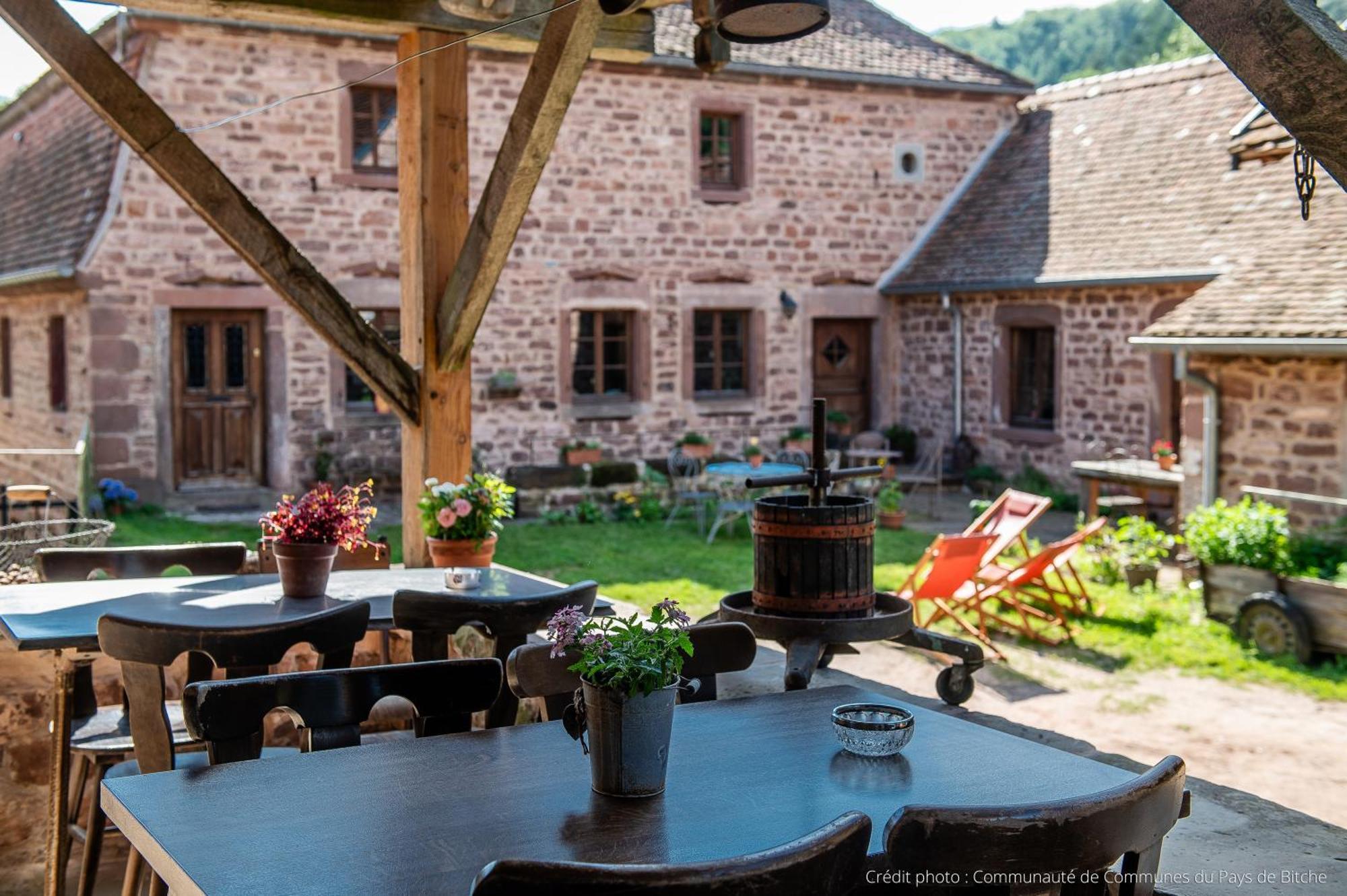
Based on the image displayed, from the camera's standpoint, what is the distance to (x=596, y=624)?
2607 mm

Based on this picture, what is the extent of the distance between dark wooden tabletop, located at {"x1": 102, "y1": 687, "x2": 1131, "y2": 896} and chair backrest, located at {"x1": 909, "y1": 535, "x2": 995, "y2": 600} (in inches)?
211

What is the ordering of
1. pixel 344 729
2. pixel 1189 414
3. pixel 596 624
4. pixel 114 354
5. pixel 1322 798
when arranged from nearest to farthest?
pixel 596 624
pixel 344 729
pixel 1322 798
pixel 1189 414
pixel 114 354

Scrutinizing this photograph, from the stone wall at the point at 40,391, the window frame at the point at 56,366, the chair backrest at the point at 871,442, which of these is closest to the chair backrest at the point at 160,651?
the stone wall at the point at 40,391

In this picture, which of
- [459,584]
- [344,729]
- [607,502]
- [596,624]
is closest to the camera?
[596,624]

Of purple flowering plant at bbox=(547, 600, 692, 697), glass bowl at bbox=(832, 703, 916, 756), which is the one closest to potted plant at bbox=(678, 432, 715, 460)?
glass bowl at bbox=(832, 703, 916, 756)

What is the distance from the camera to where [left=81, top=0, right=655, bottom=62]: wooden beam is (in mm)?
5445

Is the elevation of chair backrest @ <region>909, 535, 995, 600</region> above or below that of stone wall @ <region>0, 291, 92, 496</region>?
below

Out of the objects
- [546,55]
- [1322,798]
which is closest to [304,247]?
[546,55]

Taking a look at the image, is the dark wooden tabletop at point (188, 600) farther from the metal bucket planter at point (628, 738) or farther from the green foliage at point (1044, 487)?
A: the green foliage at point (1044, 487)

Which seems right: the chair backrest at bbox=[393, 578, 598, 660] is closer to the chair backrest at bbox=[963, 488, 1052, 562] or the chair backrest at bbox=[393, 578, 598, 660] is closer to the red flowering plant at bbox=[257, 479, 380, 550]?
the red flowering plant at bbox=[257, 479, 380, 550]

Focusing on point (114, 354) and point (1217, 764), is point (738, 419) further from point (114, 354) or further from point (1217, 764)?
point (1217, 764)

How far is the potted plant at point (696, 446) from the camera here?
48.9ft

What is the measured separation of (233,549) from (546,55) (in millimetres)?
2133

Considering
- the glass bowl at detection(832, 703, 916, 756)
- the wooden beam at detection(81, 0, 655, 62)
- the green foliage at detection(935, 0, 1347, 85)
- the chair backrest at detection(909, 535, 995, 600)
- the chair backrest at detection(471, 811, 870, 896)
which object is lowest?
the chair backrest at detection(909, 535, 995, 600)
